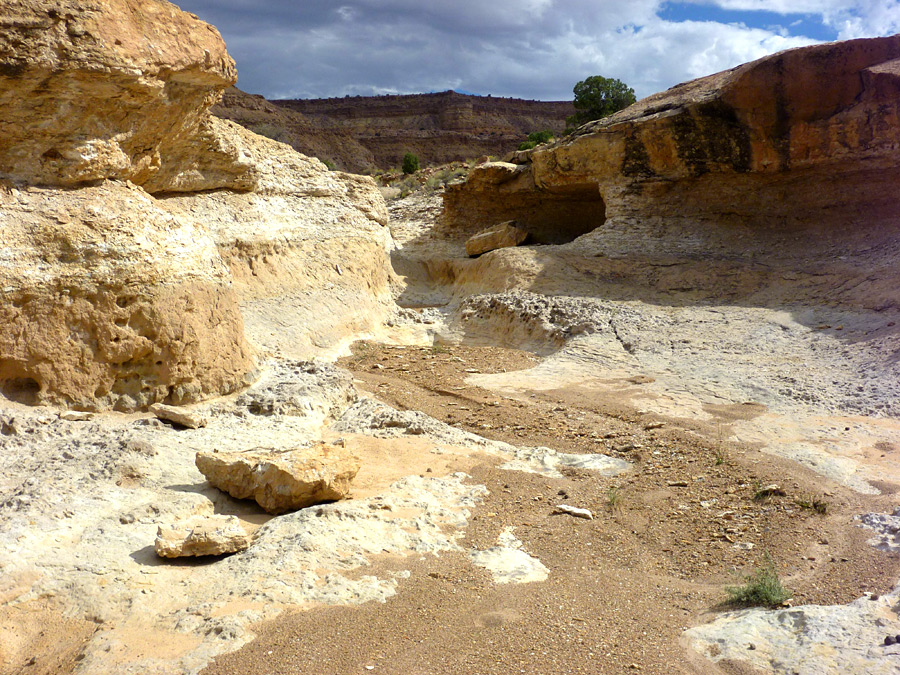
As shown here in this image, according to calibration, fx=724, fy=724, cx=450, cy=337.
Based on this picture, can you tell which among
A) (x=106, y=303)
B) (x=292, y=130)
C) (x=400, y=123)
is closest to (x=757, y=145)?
(x=106, y=303)

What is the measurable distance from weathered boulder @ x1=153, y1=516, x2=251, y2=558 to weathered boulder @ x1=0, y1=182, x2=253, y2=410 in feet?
6.35

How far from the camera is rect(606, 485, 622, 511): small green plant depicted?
4613mm

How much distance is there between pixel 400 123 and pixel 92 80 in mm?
50033

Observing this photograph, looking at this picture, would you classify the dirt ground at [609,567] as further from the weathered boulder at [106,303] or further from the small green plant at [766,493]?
the weathered boulder at [106,303]

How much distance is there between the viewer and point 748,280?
10.4 m

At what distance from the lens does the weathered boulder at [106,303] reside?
4898 millimetres

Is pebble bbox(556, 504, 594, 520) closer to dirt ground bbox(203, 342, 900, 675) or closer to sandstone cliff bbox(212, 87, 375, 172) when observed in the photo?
dirt ground bbox(203, 342, 900, 675)

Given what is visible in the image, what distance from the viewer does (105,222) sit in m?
5.32

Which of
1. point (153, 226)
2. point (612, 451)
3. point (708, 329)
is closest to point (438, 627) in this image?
point (612, 451)

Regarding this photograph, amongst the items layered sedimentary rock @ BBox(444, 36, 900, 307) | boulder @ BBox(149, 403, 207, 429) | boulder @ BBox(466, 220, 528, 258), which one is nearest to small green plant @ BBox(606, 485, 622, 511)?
boulder @ BBox(149, 403, 207, 429)

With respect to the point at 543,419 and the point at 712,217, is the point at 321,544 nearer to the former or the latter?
the point at 543,419

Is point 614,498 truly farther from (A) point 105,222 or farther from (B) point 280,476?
(A) point 105,222

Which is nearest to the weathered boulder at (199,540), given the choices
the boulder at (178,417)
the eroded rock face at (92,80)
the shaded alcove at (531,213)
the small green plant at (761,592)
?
the boulder at (178,417)

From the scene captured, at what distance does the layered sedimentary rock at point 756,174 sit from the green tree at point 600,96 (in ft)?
32.2
